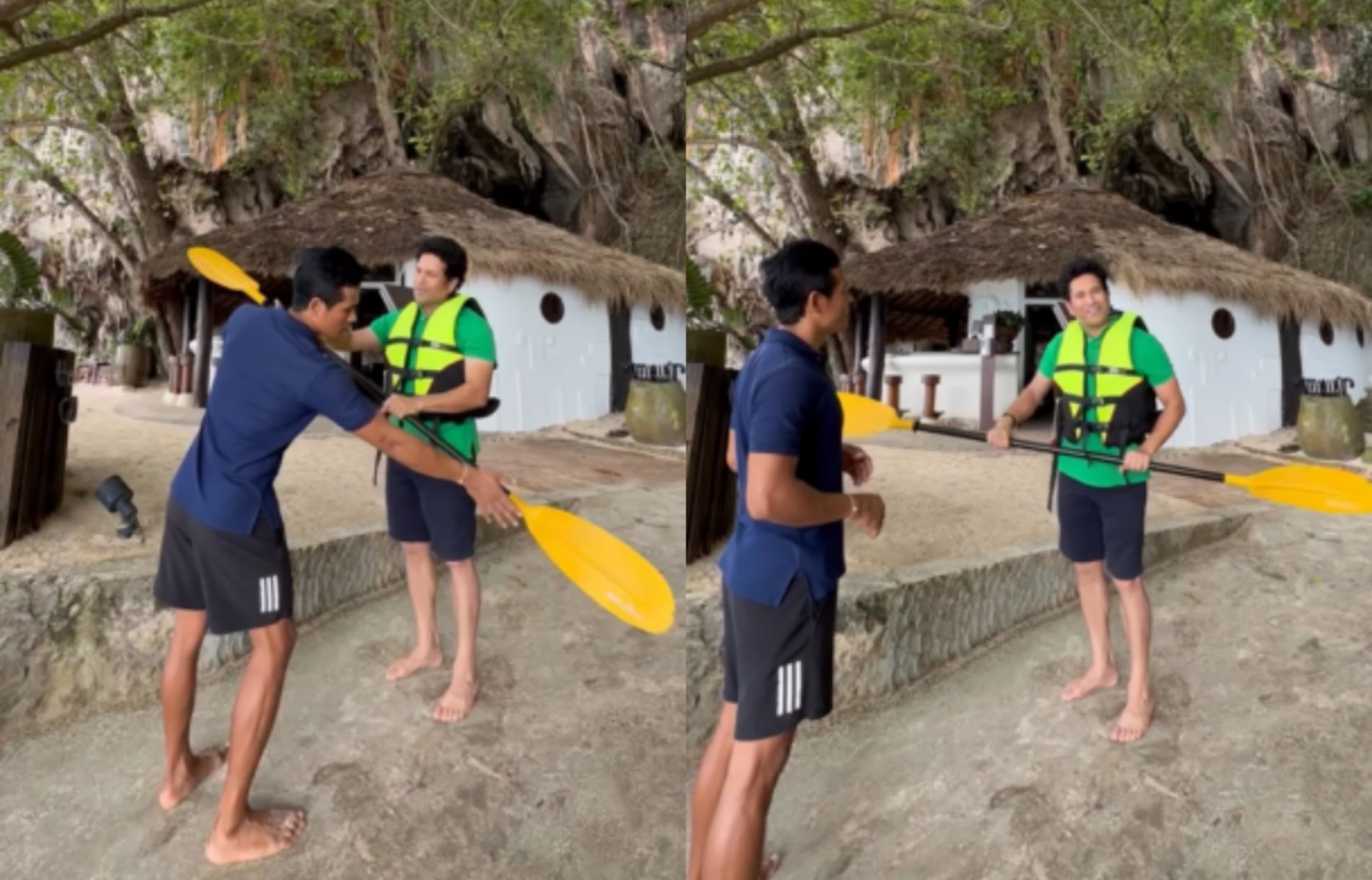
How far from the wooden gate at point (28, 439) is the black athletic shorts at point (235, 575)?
26cm

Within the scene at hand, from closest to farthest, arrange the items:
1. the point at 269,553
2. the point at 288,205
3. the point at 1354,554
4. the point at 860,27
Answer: the point at 269,553 → the point at 1354,554 → the point at 288,205 → the point at 860,27

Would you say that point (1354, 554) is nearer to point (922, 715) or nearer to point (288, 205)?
point (922, 715)

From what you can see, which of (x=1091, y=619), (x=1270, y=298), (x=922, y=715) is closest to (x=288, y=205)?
(x=922, y=715)

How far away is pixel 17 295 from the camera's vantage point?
1.34m

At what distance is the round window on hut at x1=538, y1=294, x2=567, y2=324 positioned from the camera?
1441mm

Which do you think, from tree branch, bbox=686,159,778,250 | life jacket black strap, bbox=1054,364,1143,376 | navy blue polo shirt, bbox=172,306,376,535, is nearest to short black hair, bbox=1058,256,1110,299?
life jacket black strap, bbox=1054,364,1143,376

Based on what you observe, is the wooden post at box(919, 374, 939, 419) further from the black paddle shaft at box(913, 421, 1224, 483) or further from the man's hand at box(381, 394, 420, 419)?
the man's hand at box(381, 394, 420, 419)

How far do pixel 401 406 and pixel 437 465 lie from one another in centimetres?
15

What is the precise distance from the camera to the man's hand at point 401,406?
1252 millimetres

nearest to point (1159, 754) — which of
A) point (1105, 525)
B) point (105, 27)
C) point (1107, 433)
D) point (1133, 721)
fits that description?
point (1133, 721)

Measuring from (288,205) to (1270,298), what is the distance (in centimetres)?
168

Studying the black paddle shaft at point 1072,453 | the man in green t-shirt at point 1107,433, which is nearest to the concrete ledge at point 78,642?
the black paddle shaft at point 1072,453

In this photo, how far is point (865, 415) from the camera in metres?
1.42

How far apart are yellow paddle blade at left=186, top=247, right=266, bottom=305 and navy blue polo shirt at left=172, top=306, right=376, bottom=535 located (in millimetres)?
136
